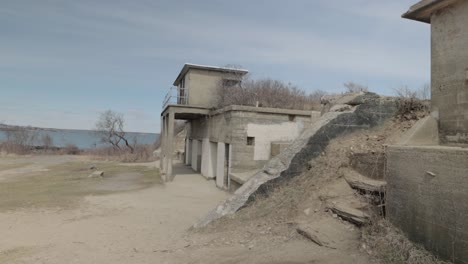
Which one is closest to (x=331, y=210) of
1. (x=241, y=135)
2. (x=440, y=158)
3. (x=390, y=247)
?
(x=390, y=247)

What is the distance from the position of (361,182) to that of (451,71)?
2.31 meters

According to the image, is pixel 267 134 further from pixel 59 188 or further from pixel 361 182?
pixel 59 188

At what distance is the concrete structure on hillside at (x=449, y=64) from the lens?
548cm

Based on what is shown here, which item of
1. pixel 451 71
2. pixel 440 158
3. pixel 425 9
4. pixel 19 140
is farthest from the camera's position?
pixel 19 140

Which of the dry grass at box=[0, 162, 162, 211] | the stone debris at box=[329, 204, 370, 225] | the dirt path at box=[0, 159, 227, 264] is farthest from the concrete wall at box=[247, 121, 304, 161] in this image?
the stone debris at box=[329, 204, 370, 225]

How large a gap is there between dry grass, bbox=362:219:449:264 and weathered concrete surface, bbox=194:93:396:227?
248 centimetres

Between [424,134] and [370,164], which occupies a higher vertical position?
[424,134]

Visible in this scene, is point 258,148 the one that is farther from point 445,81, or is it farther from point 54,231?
point 445,81

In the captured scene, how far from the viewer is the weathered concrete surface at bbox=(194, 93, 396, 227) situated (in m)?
7.25

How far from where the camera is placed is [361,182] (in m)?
6.05

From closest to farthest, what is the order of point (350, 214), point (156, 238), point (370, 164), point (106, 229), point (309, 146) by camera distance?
point (350, 214) < point (370, 164) < point (309, 146) < point (156, 238) < point (106, 229)

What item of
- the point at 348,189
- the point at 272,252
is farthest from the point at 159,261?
the point at 348,189

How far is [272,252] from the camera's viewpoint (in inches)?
211

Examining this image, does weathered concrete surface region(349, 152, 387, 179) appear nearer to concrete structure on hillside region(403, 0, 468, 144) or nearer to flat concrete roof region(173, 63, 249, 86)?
concrete structure on hillside region(403, 0, 468, 144)
